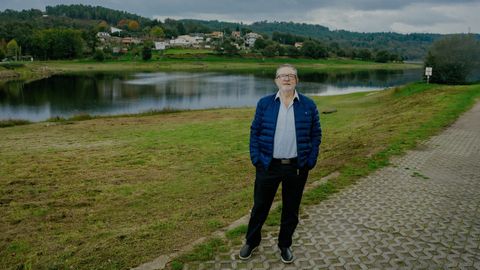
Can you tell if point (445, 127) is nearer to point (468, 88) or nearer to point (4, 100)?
point (468, 88)

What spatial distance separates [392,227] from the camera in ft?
21.4

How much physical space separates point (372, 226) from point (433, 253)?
1074 millimetres

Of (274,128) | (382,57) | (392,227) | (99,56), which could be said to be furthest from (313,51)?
(274,128)

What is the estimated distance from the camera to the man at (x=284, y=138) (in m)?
4.81

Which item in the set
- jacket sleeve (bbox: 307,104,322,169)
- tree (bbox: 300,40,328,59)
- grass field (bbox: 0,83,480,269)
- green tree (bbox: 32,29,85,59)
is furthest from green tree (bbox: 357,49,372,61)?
jacket sleeve (bbox: 307,104,322,169)

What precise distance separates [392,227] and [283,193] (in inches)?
95.4

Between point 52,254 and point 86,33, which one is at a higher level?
point 86,33

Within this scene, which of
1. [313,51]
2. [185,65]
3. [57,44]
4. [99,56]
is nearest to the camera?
[57,44]

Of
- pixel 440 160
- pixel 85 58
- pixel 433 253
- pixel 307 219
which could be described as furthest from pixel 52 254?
pixel 85 58

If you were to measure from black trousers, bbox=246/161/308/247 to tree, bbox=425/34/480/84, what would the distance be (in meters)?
40.0

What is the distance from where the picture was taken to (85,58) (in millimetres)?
111875

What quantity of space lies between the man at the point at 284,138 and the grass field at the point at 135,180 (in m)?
1.88

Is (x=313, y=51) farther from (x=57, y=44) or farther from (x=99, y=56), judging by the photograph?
(x=57, y=44)

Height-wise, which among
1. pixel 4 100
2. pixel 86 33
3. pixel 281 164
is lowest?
pixel 4 100
